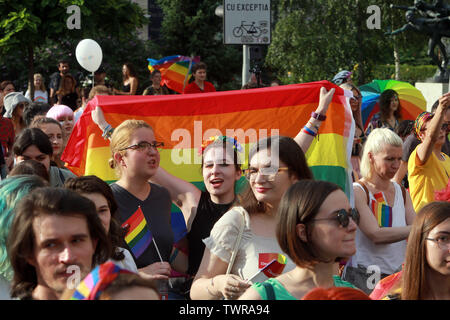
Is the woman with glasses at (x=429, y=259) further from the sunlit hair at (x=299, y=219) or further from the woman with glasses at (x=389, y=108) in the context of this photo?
the woman with glasses at (x=389, y=108)

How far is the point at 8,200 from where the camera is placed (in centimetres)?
336

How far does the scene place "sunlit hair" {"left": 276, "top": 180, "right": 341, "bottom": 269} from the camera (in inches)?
121

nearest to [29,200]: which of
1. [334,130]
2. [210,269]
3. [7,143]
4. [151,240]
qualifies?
[210,269]

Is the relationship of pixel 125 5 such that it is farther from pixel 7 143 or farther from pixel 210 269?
pixel 210 269

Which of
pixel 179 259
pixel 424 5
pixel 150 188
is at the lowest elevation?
pixel 179 259

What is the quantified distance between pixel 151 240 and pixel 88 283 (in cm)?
235

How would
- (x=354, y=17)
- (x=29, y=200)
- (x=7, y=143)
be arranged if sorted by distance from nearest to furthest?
(x=29, y=200)
(x=7, y=143)
(x=354, y=17)

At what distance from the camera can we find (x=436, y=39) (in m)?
19.0

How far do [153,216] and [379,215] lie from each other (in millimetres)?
1423

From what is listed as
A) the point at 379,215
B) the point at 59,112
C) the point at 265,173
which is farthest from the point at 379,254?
the point at 59,112

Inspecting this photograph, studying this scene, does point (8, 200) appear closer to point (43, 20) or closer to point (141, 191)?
point (141, 191)

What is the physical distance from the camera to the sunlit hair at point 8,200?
3213 mm

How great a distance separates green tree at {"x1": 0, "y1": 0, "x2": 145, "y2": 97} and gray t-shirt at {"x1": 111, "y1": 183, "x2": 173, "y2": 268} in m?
12.1

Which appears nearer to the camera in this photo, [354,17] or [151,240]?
[151,240]
